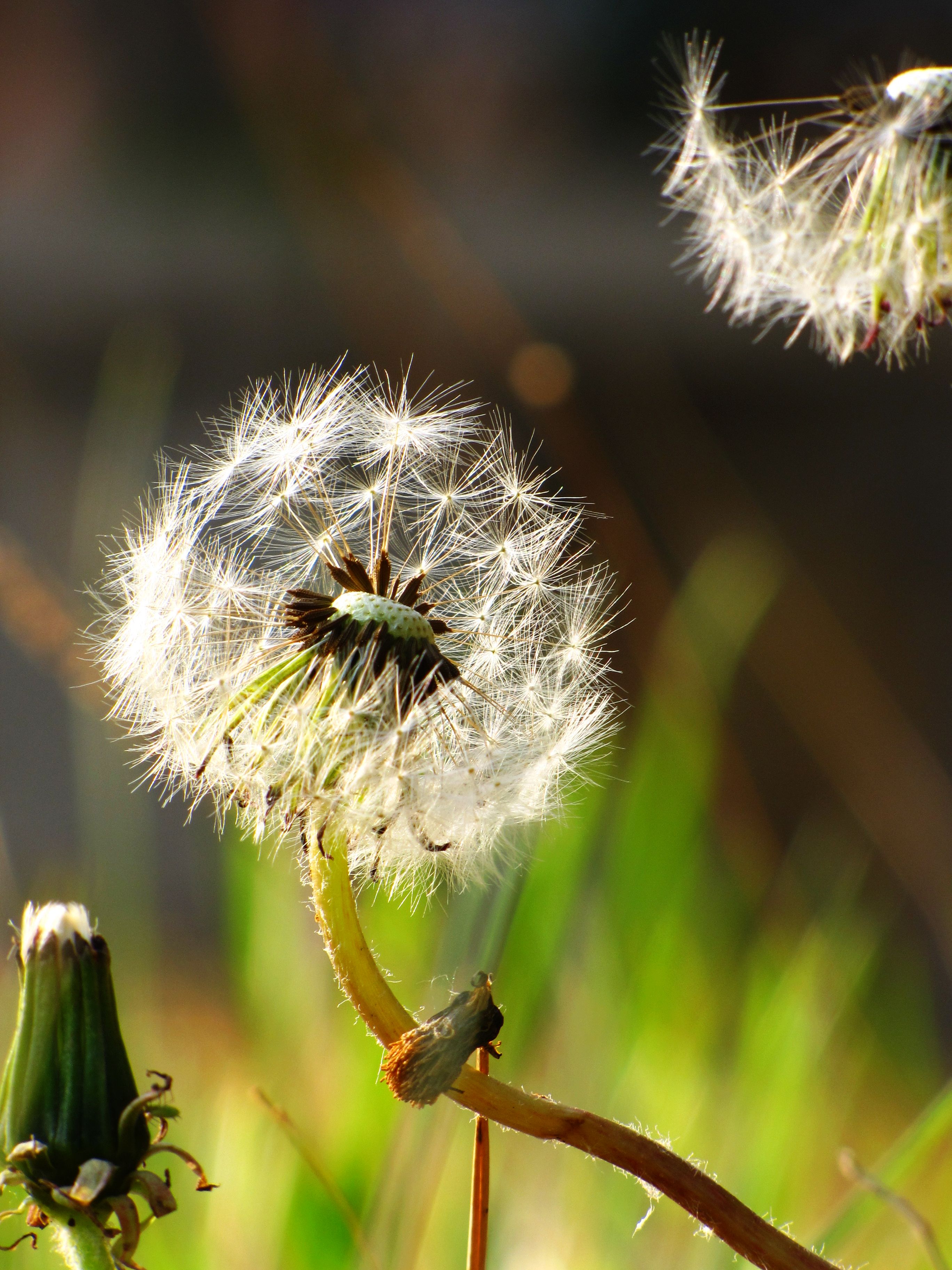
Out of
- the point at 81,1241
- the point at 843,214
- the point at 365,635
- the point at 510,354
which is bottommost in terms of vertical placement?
the point at 81,1241

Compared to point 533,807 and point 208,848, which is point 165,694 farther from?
point 208,848

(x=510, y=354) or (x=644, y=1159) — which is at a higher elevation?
(x=510, y=354)

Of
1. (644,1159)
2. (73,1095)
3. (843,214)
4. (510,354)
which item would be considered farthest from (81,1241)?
(510,354)

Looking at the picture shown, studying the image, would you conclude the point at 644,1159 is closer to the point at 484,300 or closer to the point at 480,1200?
the point at 480,1200

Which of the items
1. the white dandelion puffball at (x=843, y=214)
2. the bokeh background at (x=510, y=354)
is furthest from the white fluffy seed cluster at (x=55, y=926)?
the bokeh background at (x=510, y=354)

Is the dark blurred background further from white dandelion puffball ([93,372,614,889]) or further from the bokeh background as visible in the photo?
white dandelion puffball ([93,372,614,889])

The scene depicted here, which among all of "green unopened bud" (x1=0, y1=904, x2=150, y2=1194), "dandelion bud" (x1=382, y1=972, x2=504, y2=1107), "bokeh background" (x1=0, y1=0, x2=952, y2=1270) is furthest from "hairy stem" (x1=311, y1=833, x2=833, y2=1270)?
"bokeh background" (x1=0, y1=0, x2=952, y2=1270)

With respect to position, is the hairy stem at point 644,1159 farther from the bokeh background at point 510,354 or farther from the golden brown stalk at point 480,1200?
the bokeh background at point 510,354

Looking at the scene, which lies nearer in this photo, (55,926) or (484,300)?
(55,926)
